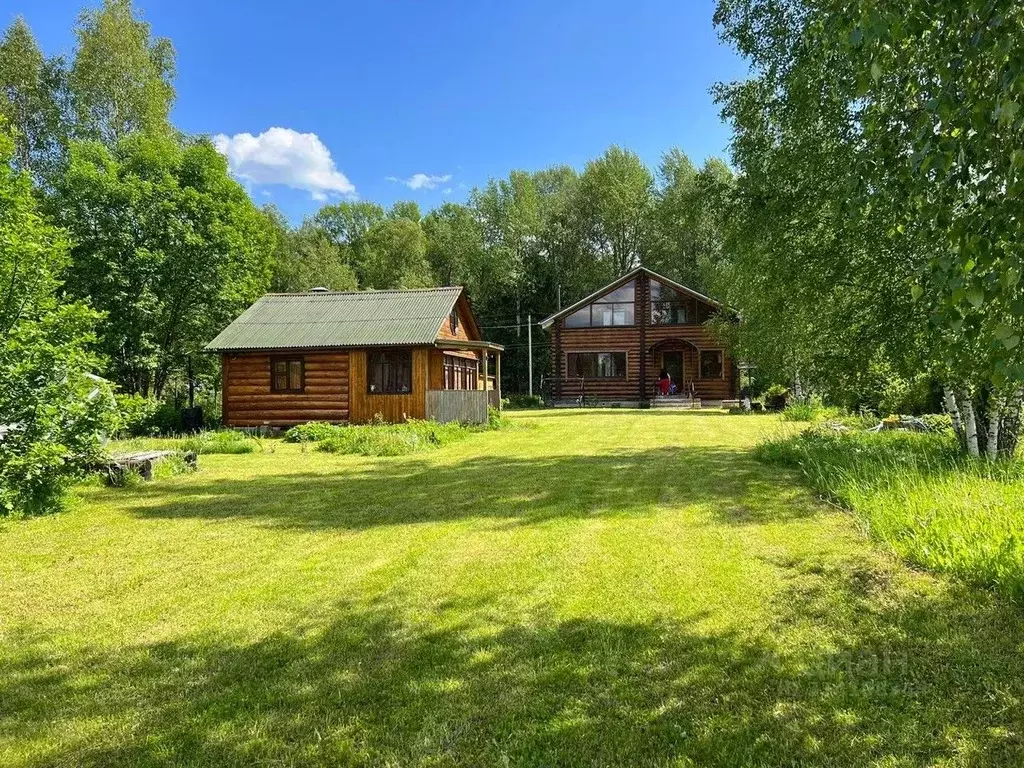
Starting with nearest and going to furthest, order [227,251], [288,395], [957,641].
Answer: [957,641] → [288,395] → [227,251]

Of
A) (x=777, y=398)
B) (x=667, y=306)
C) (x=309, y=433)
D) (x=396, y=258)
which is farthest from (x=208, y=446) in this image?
(x=396, y=258)

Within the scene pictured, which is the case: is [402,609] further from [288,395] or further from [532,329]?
[532,329]

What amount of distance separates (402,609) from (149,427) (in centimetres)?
2087

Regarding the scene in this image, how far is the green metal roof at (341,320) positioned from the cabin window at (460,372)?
6.82 ft

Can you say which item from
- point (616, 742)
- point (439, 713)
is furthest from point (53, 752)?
point (616, 742)

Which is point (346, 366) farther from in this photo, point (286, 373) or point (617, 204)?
point (617, 204)

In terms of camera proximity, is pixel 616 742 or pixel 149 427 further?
pixel 149 427

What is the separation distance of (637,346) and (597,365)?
7.97 feet

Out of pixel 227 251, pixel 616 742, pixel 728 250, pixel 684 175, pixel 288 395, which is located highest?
pixel 684 175

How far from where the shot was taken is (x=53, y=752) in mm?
2934

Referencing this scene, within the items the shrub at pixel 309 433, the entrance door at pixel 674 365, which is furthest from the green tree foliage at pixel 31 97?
the entrance door at pixel 674 365

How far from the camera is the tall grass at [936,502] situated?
4.89 m

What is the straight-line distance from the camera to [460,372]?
2514 centimetres

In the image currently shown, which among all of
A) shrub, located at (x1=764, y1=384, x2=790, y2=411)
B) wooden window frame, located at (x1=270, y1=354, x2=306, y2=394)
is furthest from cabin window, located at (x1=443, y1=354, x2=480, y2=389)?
shrub, located at (x1=764, y1=384, x2=790, y2=411)
